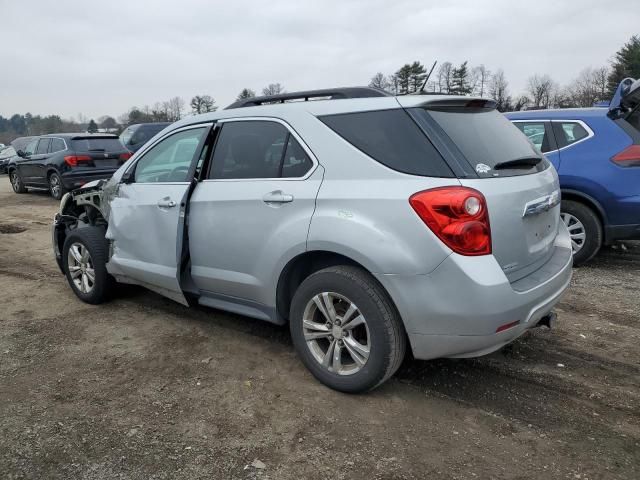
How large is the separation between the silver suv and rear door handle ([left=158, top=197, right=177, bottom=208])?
0.01 m

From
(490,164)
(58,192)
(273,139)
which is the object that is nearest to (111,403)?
(273,139)

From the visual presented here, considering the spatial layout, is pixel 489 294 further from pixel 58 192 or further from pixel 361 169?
pixel 58 192

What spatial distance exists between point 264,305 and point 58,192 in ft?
37.1

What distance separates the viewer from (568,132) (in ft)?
18.5

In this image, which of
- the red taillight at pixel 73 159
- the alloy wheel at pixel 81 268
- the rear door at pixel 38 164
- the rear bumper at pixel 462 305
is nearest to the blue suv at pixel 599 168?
the rear bumper at pixel 462 305

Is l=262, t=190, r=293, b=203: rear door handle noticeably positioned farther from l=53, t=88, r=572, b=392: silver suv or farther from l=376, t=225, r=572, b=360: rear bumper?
l=376, t=225, r=572, b=360: rear bumper

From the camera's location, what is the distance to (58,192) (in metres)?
12.8

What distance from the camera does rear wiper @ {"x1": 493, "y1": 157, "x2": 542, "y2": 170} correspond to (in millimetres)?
2891

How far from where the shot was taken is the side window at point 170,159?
3852 millimetres

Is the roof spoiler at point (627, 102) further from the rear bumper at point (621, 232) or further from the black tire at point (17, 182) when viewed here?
the black tire at point (17, 182)

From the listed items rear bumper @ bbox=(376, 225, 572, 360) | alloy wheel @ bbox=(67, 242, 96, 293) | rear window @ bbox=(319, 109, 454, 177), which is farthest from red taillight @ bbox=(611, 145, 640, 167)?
alloy wheel @ bbox=(67, 242, 96, 293)

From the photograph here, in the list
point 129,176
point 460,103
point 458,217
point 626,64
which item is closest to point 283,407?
point 458,217

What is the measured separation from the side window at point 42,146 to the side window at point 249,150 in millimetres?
11548

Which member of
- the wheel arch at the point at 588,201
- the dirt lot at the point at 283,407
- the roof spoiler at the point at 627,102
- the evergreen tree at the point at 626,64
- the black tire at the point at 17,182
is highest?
the evergreen tree at the point at 626,64
